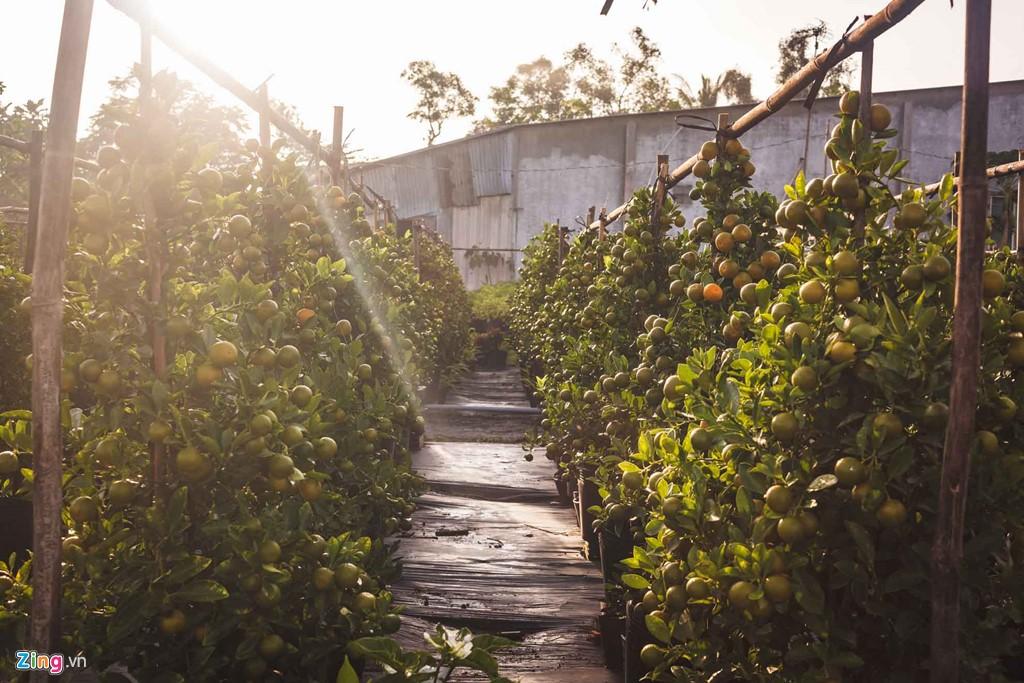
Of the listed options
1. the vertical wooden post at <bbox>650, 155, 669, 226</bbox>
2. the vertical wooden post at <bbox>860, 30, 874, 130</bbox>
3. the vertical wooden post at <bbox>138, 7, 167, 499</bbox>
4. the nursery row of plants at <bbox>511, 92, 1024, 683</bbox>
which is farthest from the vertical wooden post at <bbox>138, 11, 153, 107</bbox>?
the vertical wooden post at <bbox>650, 155, 669, 226</bbox>

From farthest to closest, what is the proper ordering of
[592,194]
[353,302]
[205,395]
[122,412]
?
[592,194] < [353,302] < [205,395] < [122,412]

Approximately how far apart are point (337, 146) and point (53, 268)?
553 cm

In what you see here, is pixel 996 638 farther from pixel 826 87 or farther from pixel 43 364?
pixel 826 87

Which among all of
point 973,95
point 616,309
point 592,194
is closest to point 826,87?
point 592,194

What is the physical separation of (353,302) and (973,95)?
12.4ft

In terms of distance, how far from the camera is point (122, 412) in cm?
242

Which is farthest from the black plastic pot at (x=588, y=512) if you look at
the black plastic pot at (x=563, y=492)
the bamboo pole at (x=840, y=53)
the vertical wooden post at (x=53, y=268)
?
the vertical wooden post at (x=53, y=268)

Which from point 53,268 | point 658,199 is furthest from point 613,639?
point 53,268

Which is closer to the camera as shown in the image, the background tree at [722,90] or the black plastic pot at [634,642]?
the black plastic pot at [634,642]

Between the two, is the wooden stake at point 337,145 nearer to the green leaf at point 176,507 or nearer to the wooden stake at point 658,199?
the wooden stake at point 658,199

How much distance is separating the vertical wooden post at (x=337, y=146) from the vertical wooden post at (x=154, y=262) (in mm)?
4567

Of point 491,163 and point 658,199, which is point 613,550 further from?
point 491,163

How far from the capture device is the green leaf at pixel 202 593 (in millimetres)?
2312

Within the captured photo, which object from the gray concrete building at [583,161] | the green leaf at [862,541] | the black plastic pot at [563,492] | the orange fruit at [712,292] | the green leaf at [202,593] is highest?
the gray concrete building at [583,161]
